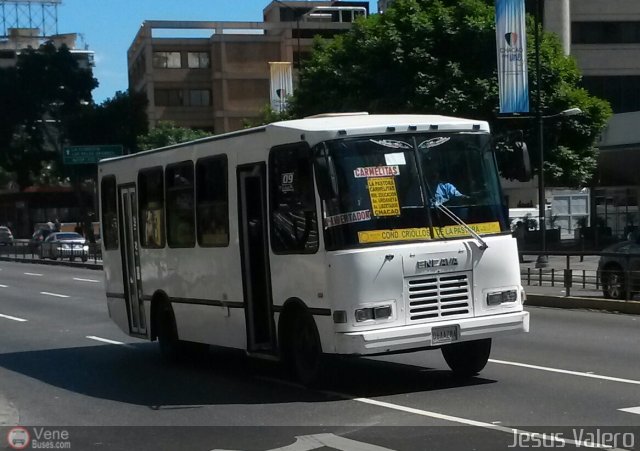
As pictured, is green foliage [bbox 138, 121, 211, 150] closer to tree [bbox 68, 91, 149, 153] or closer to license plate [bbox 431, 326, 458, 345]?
tree [bbox 68, 91, 149, 153]

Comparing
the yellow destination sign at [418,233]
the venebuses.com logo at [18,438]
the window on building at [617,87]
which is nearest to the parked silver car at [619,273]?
the yellow destination sign at [418,233]

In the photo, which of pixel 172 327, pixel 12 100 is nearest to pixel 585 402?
pixel 172 327

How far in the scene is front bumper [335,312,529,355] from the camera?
11.0 meters

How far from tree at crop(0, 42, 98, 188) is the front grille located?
5967 cm

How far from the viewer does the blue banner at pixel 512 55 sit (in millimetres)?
34688

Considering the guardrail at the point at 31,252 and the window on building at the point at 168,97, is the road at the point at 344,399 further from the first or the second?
the window on building at the point at 168,97

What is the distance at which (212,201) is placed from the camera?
13.6 meters

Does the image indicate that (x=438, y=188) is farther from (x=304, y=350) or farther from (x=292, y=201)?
(x=304, y=350)

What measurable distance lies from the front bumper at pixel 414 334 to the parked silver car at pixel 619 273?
30.5 ft

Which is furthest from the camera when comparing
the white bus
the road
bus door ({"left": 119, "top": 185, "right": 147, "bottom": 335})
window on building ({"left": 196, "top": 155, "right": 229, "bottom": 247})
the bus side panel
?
the bus side panel

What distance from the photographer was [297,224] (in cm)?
1174

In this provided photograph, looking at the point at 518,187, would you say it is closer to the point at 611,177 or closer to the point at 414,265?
the point at 611,177

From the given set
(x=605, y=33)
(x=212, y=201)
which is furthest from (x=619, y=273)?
(x=605, y=33)

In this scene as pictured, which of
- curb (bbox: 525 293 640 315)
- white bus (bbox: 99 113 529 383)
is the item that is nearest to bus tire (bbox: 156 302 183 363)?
white bus (bbox: 99 113 529 383)
